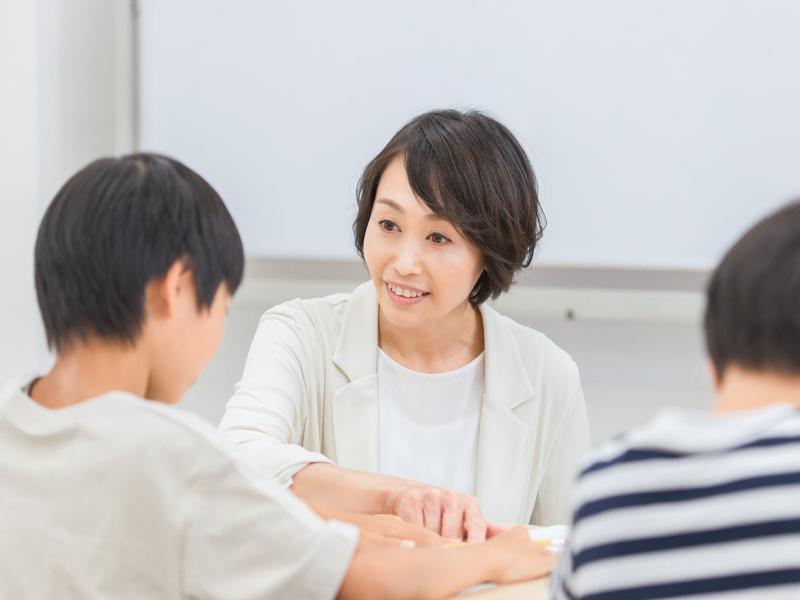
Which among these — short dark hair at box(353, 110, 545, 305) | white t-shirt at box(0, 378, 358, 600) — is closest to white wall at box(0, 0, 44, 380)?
short dark hair at box(353, 110, 545, 305)

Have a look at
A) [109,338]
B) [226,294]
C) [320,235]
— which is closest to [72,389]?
[109,338]

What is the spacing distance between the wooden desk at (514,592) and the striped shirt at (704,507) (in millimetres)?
423

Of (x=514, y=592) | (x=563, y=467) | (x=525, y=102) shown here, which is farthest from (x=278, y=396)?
(x=525, y=102)

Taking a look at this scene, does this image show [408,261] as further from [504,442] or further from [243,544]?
[243,544]

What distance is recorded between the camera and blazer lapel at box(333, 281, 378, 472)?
1.92 meters

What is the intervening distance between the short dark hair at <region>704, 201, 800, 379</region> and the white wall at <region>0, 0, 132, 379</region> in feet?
8.10

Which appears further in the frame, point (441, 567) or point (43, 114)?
point (43, 114)

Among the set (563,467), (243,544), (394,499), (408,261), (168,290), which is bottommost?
(563,467)

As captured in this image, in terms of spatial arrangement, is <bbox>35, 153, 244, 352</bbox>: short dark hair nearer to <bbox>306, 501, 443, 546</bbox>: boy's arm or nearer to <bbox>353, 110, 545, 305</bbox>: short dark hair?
<bbox>306, 501, 443, 546</bbox>: boy's arm

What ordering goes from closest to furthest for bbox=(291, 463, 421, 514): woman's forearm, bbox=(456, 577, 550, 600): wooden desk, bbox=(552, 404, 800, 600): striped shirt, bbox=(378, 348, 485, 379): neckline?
bbox=(552, 404, 800, 600): striped shirt, bbox=(456, 577, 550, 600): wooden desk, bbox=(291, 463, 421, 514): woman's forearm, bbox=(378, 348, 485, 379): neckline

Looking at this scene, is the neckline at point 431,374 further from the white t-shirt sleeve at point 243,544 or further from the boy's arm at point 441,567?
the white t-shirt sleeve at point 243,544

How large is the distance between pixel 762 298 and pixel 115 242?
653mm

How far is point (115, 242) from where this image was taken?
1.08 m

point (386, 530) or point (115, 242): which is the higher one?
point (115, 242)
